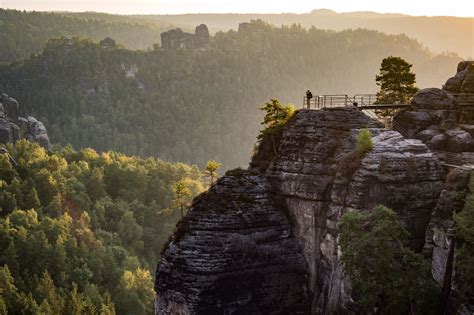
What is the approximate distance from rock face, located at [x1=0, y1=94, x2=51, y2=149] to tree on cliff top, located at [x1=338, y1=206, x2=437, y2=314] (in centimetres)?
11935

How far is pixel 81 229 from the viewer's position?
107875 millimetres

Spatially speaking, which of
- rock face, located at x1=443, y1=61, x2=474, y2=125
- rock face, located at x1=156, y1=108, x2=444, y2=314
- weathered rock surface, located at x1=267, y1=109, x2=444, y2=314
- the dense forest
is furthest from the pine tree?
rock face, located at x1=443, y1=61, x2=474, y2=125

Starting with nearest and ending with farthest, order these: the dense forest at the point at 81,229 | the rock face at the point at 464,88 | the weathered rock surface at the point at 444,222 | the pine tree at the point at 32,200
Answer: the weathered rock surface at the point at 444,222 < the rock face at the point at 464,88 < the dense forest at the point at 81,229 < the pine tree at the point at 32,200

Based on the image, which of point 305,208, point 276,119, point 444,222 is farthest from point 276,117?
point 444,222

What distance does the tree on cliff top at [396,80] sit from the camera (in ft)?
202

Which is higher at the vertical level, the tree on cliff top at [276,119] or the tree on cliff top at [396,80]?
the tree on cliff top at [396,80]

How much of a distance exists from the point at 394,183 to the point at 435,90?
1181cm

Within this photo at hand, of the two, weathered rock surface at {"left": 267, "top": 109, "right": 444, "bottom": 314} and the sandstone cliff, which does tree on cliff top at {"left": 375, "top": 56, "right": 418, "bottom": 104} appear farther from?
weathered rock surface at {"left": 267, "top": 109, "right": 444, "bottom": 314}

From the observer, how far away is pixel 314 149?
159 feet

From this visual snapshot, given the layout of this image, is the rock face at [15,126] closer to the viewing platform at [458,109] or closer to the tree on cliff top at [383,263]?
the viewing platform at [458,109]

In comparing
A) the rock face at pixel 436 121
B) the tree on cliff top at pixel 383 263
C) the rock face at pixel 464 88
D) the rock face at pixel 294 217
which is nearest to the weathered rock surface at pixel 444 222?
the tree on cliff top at pixel 383 263

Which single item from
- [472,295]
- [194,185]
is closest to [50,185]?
[194,185]

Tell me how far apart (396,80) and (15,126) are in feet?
360

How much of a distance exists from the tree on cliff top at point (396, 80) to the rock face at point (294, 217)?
13.4 meters
